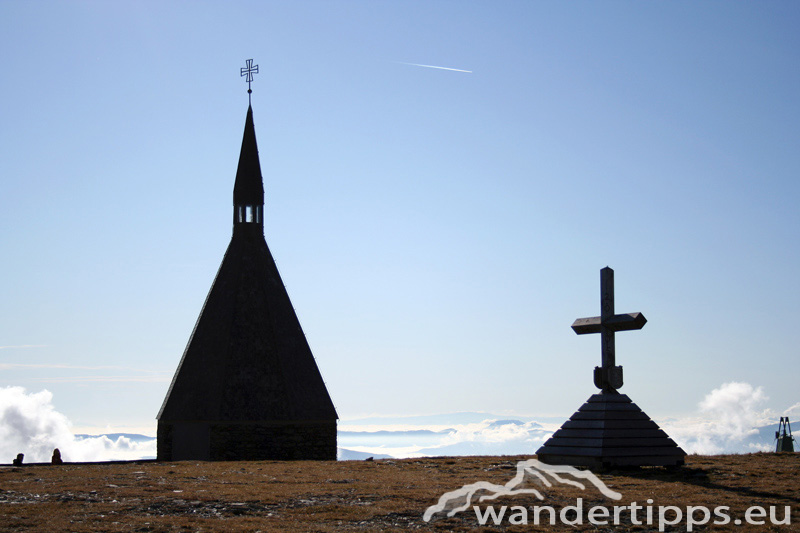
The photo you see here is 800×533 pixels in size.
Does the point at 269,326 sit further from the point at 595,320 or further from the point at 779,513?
the point at 779,513

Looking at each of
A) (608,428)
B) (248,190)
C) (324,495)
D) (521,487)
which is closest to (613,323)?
(608,428)

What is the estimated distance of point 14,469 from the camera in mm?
19703

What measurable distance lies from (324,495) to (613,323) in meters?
7.55

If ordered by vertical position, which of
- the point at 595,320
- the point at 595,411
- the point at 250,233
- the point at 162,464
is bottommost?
the point at 162,464

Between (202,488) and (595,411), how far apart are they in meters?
8.53

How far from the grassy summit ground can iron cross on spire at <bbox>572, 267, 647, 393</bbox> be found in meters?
2.06

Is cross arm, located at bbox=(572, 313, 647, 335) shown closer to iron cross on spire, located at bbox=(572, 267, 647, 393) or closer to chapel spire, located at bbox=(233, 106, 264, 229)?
iron cross on spire, located at bbox=(572, 267, 647, 393)

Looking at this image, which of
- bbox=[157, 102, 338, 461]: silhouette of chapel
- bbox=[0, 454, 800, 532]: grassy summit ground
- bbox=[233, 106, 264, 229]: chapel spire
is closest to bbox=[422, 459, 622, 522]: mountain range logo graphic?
bbox=[0, 454, 800, 532]: grassy summit ground

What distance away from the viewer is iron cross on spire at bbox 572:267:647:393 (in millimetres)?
18141

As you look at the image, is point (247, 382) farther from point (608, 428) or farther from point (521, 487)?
point (521, 487)

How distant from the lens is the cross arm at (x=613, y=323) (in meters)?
17.6

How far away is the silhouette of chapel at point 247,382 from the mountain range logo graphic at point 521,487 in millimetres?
12765

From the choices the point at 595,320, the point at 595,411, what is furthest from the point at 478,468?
the point at 595,320

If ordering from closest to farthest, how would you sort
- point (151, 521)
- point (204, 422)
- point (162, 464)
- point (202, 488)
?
1. point (151, 521)
2. point (202, 488)
3. point (162, 464)
4. point (204, 422)
